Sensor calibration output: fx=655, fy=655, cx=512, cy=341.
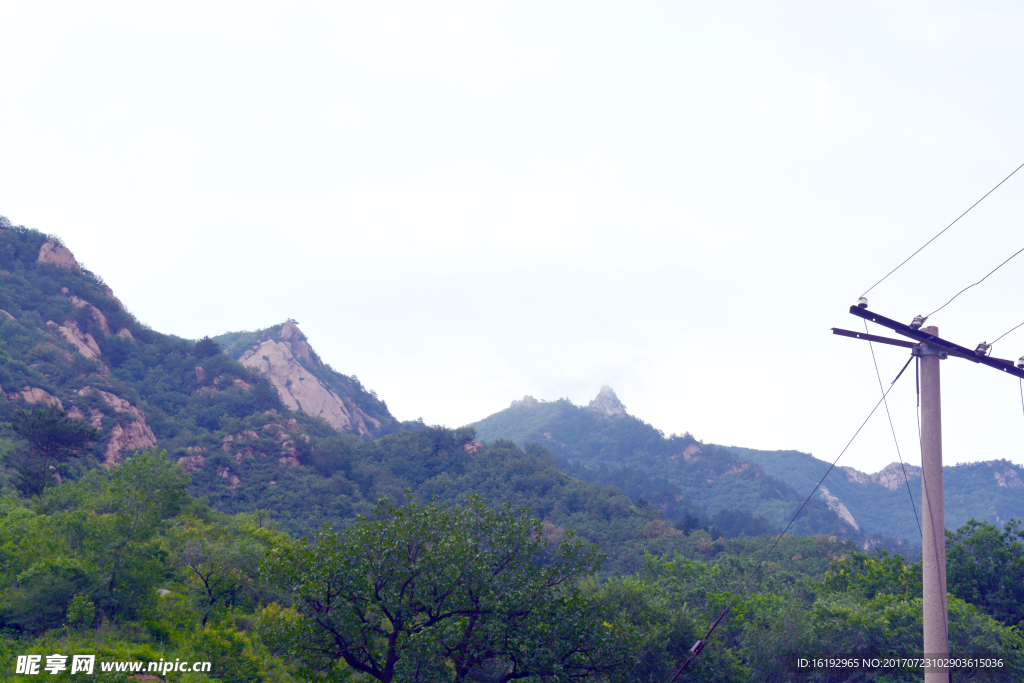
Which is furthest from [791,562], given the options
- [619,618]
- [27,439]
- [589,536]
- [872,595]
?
[27,439]

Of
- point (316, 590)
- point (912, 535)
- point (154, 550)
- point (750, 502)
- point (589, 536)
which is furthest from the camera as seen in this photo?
point (912, 535)

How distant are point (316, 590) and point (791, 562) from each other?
179 feet

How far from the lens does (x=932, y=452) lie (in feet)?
31.8

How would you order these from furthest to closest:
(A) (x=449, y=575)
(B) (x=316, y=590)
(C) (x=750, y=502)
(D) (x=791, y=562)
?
(C) (x=750, y=502) < (D) (x=791, y=562) < (A) (x=449, y=575) < (B) (x=316, y=590)

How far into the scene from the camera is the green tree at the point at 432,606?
14820 millimetres

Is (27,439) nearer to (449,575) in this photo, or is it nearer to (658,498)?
(449,575)

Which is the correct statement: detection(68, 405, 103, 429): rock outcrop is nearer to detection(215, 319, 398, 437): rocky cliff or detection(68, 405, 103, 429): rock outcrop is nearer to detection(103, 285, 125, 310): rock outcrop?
detection(103, 285, 125, 310): rock outcrop

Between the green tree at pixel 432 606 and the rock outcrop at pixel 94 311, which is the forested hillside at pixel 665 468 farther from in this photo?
the green tree at pixel 432 606

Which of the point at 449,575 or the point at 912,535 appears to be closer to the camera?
the point at 449,575

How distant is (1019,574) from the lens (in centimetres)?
2792

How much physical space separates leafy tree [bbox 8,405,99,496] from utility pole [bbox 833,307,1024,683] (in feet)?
134

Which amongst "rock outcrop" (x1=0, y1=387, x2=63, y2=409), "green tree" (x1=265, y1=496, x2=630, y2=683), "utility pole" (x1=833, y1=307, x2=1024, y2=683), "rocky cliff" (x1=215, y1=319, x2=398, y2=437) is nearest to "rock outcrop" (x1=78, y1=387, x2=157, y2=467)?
"rock outcrop" (x1=0, y1=387, x2=63, y2=409)

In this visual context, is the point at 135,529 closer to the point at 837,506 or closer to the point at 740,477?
the point at 740,477

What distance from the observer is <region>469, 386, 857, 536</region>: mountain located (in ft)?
404
